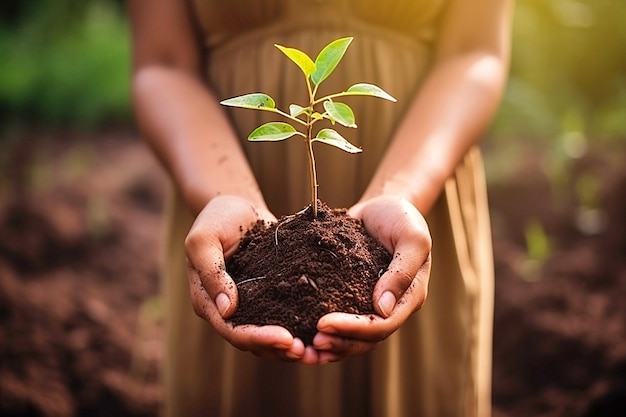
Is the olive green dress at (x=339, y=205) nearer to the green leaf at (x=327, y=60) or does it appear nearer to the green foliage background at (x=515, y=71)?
the green leaf at (x=327, y=60)

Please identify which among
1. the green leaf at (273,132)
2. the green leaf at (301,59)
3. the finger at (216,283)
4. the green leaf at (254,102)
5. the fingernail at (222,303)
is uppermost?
the green leaf at (301,59)

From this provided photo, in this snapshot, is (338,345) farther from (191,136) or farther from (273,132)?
(191,136)

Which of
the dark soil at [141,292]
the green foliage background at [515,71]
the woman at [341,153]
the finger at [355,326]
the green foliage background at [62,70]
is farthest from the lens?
the green foliage background at [62,70]

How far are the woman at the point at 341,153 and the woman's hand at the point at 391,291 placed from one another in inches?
6.8

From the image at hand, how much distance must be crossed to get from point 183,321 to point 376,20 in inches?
39.6

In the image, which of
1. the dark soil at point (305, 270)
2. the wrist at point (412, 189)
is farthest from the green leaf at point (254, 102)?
the wrist at point (412, 189)

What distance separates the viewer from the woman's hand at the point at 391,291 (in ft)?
4.37

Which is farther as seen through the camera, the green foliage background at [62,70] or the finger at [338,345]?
the green foliage background at [62,70]

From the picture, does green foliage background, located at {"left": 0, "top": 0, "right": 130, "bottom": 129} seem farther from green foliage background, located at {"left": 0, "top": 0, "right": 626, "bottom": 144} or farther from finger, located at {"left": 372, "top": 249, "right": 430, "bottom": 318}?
finger, located at {"left": 372, "top": 249, "right": 430, "bottom": 318}

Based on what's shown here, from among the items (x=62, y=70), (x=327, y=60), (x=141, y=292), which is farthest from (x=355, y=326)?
(x=62, y=70)

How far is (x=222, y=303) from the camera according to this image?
141cm

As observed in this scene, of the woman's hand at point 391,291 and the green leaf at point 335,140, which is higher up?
the green leaf at point 335,140

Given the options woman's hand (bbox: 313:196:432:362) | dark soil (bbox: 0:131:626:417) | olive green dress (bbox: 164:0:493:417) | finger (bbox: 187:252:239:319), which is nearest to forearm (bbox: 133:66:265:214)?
olive green dress (bbox: 164:0:493:417)

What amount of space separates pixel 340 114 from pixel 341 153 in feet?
1.68
